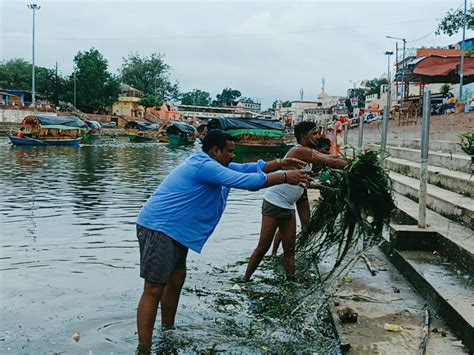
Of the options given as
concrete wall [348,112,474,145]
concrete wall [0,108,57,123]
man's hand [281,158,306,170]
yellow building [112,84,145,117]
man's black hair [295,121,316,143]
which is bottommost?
man's hand [281,158,306,170]

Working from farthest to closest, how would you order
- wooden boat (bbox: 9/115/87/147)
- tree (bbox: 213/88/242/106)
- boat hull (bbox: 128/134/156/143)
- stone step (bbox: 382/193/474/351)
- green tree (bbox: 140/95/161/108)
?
1. tree (bbox: 213/88/242/106)
2. green tree (bbox: 140/95/161/108)
3. boat hull (bbox: 128/134/156/143)
4. wooden boat (bbox: 9/115/87/147)
5. stone step (bbox: 382/193/474/351)

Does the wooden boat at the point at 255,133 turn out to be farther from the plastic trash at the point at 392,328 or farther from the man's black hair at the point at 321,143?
the plastic trash at the point at 392,328

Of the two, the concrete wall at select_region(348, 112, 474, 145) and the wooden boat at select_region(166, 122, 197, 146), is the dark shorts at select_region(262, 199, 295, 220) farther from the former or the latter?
the wooden boat at select_region(166, 122, 197, 146)

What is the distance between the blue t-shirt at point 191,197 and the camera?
3576 millimetres

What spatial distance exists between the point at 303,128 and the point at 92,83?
72.0m

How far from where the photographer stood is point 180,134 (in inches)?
1766

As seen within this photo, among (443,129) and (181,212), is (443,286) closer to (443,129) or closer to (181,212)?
(181,212)

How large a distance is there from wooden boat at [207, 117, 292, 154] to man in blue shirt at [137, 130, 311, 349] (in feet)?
91.8

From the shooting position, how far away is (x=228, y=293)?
5367mm

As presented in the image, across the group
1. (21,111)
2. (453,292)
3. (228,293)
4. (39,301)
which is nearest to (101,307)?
(39,301)

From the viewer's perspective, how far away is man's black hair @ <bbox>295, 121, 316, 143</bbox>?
5.22 metres

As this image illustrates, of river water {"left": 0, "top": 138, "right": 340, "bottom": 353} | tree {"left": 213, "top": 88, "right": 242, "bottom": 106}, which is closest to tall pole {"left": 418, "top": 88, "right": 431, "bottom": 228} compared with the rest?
river water {"left": 0, "top": 138, "right": 340, "bottom": 353}

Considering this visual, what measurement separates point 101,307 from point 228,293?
1.24m

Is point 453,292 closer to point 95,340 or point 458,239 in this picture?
point 458,239
